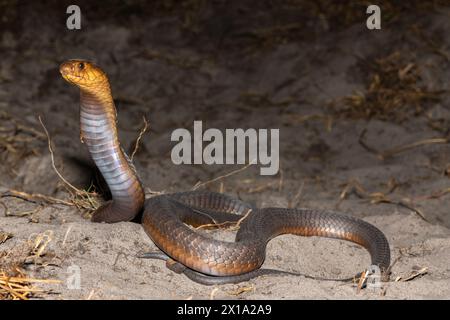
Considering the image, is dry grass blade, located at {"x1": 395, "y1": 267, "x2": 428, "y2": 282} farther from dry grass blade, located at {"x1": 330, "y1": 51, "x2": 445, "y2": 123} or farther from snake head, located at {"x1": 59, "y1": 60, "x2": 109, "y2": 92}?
dry grass blade, located at {"x1": 330, "y1": 51, "x2": 445, "y2": 123}

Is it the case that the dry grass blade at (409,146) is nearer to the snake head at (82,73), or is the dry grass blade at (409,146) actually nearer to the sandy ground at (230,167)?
the sandy ground at (230,167)

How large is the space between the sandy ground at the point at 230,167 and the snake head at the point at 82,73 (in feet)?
3.27

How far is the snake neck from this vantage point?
4.10m

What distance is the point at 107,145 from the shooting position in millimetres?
4168

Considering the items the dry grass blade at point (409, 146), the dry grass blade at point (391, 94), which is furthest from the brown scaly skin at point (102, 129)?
the dry grass blade at point (391, 94)

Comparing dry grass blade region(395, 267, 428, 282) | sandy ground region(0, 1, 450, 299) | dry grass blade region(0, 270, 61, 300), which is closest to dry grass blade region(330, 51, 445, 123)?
sandy ground region(0, 1, 450, 299)

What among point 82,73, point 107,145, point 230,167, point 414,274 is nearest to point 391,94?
point 230,167

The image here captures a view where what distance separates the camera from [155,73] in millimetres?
8703

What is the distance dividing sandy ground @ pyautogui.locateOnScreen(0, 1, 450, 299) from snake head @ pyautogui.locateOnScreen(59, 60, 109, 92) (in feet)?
3.27

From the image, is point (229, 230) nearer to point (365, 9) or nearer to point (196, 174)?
point (196, 174)

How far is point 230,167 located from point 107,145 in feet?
9.53

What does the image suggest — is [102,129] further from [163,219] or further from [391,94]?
[391,94]

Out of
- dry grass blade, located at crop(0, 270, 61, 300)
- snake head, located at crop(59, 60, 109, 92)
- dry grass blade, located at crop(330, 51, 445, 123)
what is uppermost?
snake head, located at crop(59, 60, 109, 92)

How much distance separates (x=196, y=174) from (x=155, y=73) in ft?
7.97
